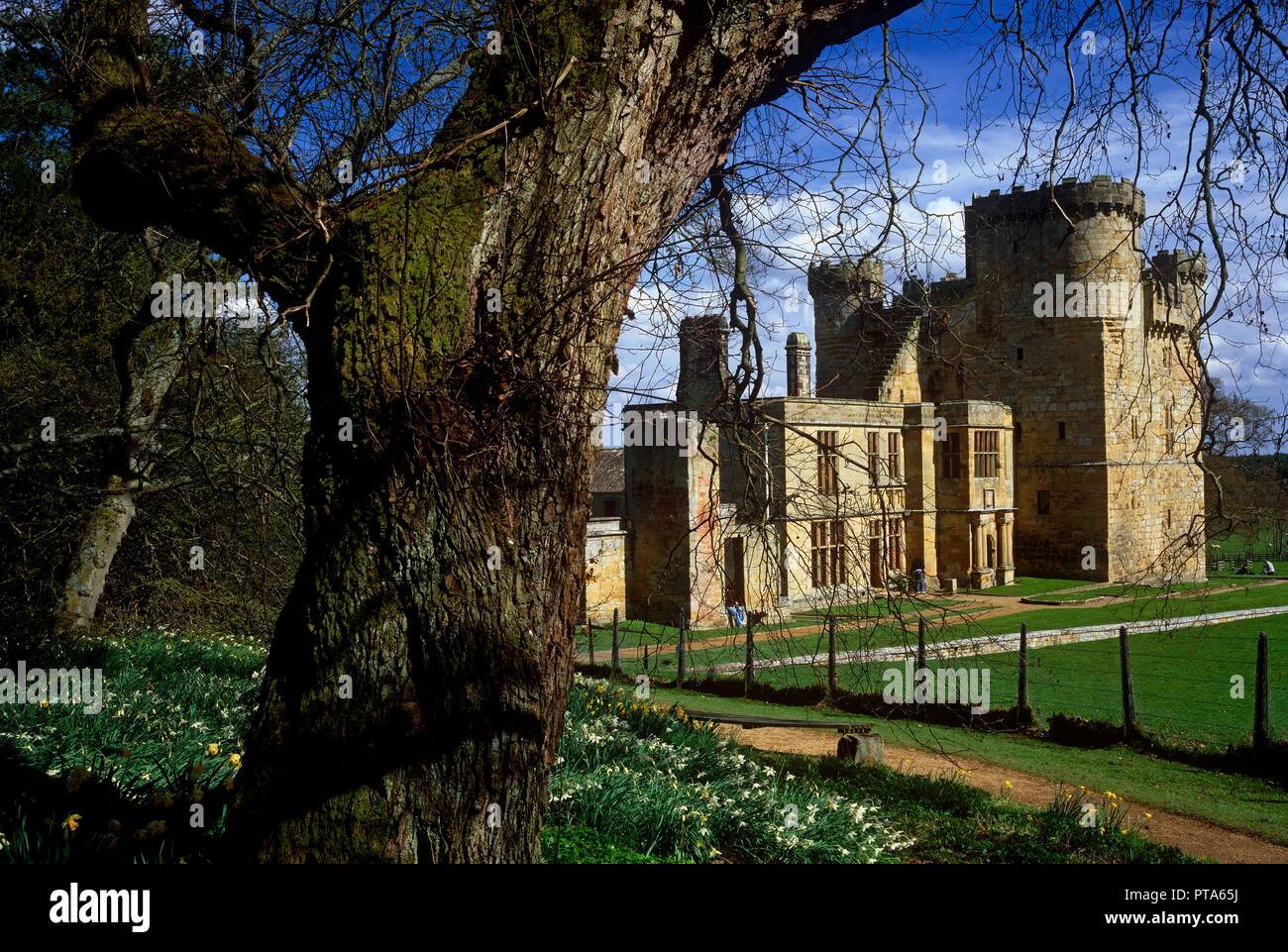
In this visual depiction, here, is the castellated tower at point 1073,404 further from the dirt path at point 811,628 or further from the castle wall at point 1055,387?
the dirt path at point 811,628

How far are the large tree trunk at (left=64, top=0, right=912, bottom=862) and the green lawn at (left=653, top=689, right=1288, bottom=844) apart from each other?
674 centimetres

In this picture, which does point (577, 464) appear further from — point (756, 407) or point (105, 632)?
point (105, 632)

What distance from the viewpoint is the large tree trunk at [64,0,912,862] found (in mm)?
3270

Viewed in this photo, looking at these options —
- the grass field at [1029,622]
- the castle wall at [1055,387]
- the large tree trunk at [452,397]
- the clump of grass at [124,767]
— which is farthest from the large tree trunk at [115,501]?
the castle wall at [1055,387]

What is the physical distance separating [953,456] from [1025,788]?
27649 millimetres

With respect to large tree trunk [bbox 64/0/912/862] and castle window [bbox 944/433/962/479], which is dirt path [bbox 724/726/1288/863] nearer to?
large tree trunk [bbox 64/0/912/862]

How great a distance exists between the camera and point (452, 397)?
3352 mm

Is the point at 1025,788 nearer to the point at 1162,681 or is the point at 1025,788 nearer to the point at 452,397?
the point at 1162,681

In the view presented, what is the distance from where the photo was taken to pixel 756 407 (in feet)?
17.7

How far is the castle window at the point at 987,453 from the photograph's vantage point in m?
37.7

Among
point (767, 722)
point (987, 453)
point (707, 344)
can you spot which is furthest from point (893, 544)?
point (987, 453)

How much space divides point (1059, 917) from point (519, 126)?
3.68m

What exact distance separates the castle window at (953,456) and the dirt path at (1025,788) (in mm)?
25321

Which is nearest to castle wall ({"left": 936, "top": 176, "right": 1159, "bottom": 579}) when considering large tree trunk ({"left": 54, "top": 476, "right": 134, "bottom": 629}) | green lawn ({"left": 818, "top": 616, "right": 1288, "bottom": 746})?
green lawn ({"left": 818, "top": 616, "right": 1288, "bottom": 746})
